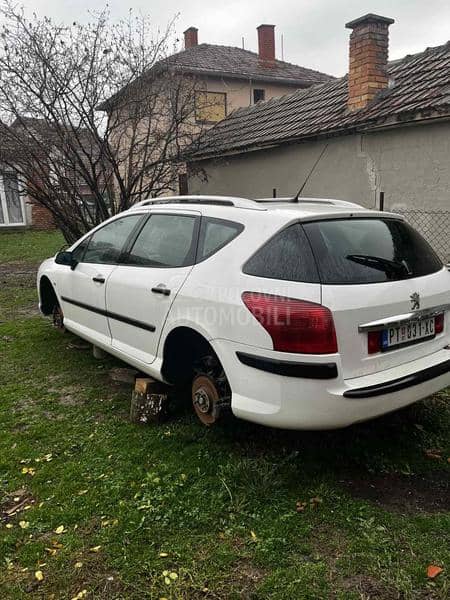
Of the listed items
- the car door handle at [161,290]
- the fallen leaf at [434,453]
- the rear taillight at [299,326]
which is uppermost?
the car door handle at [161,290]

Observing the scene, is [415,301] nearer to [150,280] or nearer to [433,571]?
[433,571]

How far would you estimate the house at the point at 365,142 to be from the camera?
22.0ft

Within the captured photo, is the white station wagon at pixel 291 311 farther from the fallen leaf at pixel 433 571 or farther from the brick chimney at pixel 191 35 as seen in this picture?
the brick chimney at pixel 191 35

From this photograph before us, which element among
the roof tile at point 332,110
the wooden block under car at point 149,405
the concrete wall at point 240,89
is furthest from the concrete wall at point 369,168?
the concrete wall at point 240,89

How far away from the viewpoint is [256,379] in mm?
2715

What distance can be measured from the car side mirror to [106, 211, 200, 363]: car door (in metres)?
0.91

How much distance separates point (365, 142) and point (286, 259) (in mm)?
5711

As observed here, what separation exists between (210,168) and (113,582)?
10370 millimetres

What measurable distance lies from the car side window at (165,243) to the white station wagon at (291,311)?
13 mm

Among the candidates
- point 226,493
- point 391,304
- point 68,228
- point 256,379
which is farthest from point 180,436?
point 68,228

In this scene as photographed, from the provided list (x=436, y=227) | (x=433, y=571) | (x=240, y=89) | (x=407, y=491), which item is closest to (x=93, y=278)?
(x=407, y=491)

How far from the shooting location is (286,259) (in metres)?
2.73

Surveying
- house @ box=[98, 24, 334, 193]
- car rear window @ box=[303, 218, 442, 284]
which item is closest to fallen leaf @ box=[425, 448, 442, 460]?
car rear window @ box=[303, 218, 442, 284]

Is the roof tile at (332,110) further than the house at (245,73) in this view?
No
